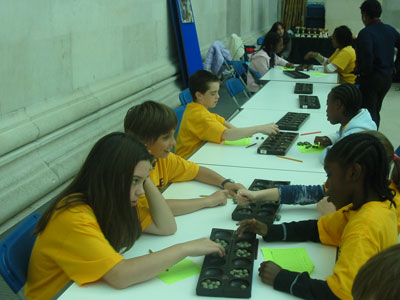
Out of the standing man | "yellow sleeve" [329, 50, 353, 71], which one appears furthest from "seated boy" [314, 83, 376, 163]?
"yellow sleeve" [329, 50, 353, 71]

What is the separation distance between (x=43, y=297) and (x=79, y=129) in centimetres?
258

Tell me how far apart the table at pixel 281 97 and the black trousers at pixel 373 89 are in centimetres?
→ 38

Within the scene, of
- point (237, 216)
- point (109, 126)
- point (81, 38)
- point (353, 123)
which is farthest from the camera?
point (109, 126)

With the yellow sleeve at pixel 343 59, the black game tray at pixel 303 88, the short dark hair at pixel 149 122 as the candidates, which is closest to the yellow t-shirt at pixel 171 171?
the short dark hair at pixel 149 122

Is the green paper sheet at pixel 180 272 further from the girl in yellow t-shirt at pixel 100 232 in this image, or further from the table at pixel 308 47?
the table at pixel 308 47

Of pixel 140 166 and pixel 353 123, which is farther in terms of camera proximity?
pixel 353 123

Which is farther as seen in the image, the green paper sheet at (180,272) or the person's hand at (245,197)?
the person's hand at (245,197)

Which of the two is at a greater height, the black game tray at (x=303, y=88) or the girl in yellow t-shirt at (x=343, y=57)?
the girl in yellow t-shirt at (x=343, y=57)

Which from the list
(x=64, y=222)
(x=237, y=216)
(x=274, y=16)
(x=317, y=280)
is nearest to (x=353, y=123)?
(x=237, y=216)

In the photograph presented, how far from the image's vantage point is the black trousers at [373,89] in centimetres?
502

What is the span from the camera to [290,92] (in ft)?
15.7

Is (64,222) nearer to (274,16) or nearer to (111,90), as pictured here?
(111,90)

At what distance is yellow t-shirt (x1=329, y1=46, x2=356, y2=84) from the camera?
221 inches

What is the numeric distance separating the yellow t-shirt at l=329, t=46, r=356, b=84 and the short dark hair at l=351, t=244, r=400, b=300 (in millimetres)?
5048
